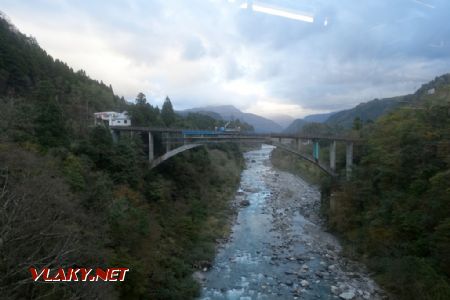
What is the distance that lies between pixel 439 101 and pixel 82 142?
15035 mm

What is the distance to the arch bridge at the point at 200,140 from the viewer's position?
57.3ft

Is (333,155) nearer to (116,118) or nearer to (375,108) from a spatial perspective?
(116,118)

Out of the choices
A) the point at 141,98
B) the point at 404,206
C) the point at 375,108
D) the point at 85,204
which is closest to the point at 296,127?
the point at 375,108

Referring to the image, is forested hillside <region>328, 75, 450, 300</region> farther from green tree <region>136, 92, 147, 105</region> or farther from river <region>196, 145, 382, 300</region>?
green tree <region>136, 92, 147, 105</region>

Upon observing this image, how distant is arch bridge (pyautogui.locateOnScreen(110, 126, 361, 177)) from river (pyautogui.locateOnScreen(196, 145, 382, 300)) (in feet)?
11.4

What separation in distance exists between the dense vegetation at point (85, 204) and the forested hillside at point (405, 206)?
6145 mm

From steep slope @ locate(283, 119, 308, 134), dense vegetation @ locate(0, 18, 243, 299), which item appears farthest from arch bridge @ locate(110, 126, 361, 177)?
steep slope @ locate(283, 119, 308, 134)

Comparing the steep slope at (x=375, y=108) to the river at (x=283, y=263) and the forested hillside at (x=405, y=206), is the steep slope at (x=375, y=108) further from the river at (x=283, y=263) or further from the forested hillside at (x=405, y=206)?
the river at (x=283, y=263)

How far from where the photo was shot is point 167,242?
38.6 ft

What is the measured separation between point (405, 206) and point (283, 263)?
15.7ft

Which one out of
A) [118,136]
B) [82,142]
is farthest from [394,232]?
[118,136]

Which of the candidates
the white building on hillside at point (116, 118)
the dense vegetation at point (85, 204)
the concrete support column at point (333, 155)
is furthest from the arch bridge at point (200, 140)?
the white building on hillside at point (116, 118)

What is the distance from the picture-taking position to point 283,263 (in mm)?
11805

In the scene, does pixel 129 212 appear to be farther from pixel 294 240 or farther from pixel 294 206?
pixel 294 206
